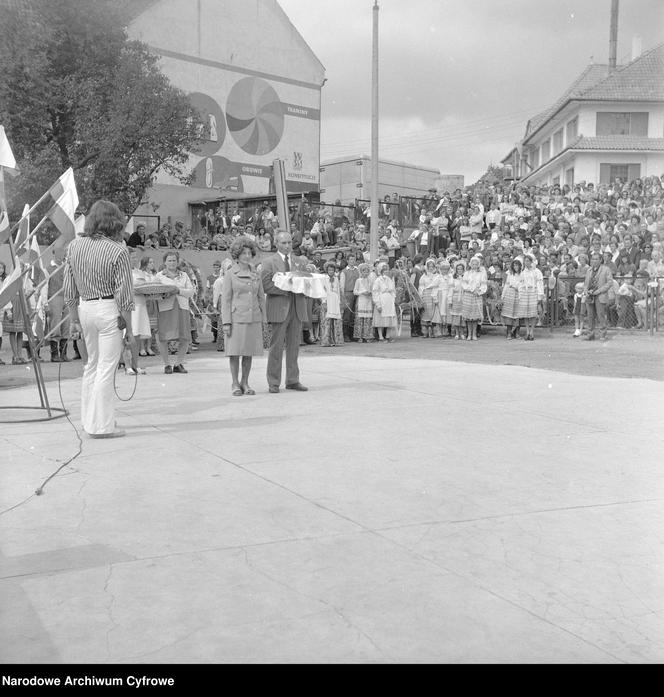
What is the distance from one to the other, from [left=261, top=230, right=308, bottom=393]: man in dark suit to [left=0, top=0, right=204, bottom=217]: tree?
14453mm

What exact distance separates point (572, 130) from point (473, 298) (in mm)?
17382

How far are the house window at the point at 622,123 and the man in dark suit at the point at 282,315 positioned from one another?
5.24 meters

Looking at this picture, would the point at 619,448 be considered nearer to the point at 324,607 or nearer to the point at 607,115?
the point at 324,607

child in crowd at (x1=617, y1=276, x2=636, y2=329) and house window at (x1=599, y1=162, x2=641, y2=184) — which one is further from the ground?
house window at (x1=599, y1=162, x2=641, y2=184)

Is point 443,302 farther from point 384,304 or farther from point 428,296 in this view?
point 384,304

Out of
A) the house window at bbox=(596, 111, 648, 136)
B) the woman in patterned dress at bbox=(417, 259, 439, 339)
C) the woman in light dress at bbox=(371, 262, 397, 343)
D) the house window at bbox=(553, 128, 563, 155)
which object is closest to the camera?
the house window at bbox=(596, 111, 648, 136)

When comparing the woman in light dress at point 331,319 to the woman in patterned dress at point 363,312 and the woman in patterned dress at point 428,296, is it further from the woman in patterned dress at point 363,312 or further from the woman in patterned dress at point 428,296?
the woman in patterned dress at point 428,296

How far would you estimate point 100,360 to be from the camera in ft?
24.0

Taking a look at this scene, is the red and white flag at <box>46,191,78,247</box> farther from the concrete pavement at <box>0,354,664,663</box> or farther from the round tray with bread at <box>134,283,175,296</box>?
the round tray with bread at <box>134,283,175,296</box>

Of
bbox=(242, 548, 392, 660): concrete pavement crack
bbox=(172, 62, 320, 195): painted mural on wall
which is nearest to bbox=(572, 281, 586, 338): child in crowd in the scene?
bbox=(242, 548, 392, 660): concrete pavement crack

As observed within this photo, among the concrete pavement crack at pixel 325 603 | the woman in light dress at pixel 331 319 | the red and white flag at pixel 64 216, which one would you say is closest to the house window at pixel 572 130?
the woman in light dress at pixel 331 319

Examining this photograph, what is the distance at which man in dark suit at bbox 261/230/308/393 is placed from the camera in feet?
32.9

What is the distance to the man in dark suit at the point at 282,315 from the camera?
32.9 feet

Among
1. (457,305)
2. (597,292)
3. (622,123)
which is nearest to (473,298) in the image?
(457,305)
